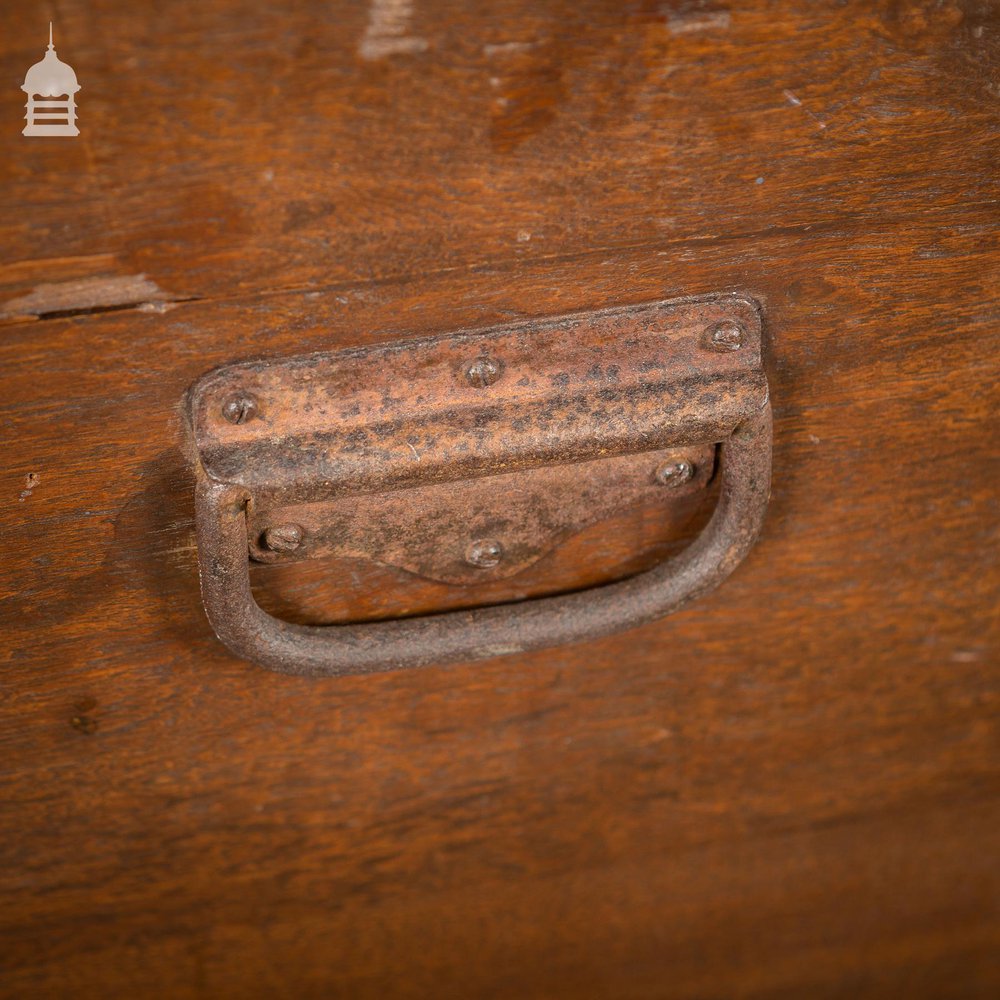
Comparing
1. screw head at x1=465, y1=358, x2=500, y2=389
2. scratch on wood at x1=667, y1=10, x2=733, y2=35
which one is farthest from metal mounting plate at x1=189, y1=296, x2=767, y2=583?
scratch on wood at x1=667, y1=10, x2=733, y2=35

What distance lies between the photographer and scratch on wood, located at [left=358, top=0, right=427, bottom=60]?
337mm

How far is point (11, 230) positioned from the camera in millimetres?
350

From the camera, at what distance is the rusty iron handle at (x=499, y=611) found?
42 centimetres

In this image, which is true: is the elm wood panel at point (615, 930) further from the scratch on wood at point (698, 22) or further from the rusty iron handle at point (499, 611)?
the scratch on wood at point (698, 22)

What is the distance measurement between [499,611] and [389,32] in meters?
0.26

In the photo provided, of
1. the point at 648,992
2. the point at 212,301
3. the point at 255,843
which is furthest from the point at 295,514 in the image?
the point at 648,992

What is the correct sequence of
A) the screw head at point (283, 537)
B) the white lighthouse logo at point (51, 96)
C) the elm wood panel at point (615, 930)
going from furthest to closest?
the elm wood panel at point (615, 930) < the screw head at point (283, 537) < the white lighthouse logo at point (51, 96)

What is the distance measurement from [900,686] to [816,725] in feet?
0.18

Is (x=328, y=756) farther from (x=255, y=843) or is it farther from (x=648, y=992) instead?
(x=648, y=992)

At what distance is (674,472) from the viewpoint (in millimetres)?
472

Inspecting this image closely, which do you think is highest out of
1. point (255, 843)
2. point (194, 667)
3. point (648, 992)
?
point (194, 667)

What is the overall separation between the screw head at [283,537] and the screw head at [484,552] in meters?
A: 0.08

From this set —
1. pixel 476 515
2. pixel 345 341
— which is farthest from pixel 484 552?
pixel 345 341

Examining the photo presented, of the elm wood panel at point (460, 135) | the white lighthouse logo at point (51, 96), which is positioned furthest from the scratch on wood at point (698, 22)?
the white lighthouse logo at point (51, 96)
